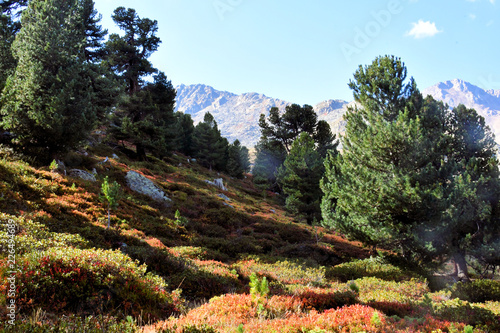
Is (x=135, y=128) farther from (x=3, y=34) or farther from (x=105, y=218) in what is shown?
(x=105, y=218)

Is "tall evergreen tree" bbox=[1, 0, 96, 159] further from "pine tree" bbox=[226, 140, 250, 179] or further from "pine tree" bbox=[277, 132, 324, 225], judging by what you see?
"pine tree" bbox=[226, 140, 250, 179]

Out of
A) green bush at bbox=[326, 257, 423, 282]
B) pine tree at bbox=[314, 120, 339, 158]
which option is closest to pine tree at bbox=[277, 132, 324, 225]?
pine tree at bbox=[314, 120, 339, 158]

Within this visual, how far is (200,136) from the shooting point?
5428cm

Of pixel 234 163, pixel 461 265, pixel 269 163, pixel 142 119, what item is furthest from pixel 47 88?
pixel 234 163

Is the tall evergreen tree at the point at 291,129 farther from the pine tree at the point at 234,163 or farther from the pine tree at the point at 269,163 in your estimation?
the pine tree at the point at 234,163

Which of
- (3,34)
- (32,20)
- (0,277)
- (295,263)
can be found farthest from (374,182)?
→ (3,34)

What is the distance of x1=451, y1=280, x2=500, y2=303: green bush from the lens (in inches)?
409

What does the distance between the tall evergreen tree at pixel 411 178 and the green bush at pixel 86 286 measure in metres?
11.6

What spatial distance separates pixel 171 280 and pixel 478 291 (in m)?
12.8

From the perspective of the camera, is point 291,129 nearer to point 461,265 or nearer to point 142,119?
point 142,119

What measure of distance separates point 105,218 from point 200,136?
43821 mm

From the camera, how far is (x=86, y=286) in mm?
4992

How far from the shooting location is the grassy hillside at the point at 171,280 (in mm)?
4461

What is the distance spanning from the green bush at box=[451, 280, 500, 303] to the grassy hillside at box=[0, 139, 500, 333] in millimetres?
64
